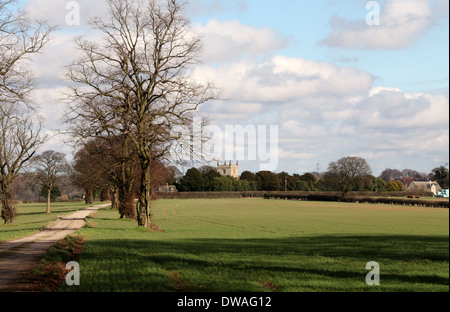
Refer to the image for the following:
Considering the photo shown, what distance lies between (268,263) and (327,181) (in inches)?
4920

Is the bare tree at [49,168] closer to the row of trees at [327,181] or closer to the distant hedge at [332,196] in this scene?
the row of trees at [327,181]

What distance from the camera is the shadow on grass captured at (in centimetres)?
1462

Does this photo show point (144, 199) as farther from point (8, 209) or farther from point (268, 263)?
point (8, 209)

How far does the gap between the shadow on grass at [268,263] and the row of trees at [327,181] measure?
9712 cm

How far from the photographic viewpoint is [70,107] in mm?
33438

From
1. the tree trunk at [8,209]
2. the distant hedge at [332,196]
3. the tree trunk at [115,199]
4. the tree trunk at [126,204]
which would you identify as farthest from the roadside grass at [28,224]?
the distant hedge at [332,196]

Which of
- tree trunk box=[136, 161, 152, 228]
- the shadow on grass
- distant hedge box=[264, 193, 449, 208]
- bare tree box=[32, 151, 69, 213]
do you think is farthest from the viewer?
distant hedge box=[264, 193, 449, 208]

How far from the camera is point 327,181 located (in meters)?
140

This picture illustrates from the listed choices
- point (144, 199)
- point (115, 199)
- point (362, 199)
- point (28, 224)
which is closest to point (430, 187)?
point (144, 199)

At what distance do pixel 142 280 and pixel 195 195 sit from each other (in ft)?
491

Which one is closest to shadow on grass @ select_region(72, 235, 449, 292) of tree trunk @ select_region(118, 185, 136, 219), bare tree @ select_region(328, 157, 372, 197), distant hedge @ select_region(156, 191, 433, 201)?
tree trunk @ select_region(118, 185, 136, 219)

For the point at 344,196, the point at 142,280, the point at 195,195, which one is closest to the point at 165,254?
the point at 142,280

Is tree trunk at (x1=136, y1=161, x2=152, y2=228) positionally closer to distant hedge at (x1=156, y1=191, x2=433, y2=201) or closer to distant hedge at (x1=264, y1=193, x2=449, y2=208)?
distant hedge at (x1=264, y1=193, x2=449, y2=208)

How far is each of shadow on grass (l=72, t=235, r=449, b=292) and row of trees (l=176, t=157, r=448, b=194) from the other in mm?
97124
